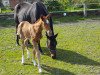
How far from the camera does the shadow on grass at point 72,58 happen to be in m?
10.1

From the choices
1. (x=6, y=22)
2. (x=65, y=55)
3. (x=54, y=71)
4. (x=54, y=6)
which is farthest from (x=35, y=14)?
(x=54, y=6)

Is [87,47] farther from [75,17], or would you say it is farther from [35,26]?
[75,17]

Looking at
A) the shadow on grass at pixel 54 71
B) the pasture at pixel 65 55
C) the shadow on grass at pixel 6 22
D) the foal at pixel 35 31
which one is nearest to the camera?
the foal at pixel 35 31

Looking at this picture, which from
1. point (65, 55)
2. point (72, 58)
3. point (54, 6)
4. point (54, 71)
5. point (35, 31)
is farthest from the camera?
point (54, 6)

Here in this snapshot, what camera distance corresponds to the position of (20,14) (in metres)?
12.0

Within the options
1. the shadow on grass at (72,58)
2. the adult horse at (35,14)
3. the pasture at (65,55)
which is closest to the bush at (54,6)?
the pasture at (65,55)

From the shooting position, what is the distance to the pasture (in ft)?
30.2

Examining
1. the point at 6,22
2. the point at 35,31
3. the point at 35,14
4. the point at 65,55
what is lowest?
the point at 6,22

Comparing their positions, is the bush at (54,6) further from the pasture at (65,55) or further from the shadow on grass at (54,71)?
the shadow on grass at (54,71)

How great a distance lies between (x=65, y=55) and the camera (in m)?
10.9

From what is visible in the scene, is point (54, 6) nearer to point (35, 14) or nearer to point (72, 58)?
point (35, 14)

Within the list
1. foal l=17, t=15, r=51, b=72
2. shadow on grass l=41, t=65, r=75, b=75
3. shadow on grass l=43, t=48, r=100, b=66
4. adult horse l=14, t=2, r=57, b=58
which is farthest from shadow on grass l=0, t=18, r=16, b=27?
shadow on grass l=41, t=65, r=75, b=75

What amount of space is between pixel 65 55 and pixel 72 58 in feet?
1.42

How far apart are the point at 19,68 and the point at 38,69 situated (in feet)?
2.19
